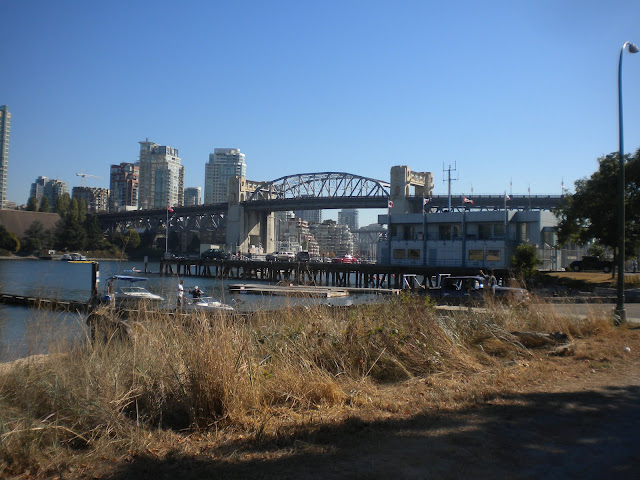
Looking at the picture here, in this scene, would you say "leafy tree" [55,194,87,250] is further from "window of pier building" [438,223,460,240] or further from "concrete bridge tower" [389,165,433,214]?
"window of pier building" [438,223,460,240]

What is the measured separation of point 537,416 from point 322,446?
257cm

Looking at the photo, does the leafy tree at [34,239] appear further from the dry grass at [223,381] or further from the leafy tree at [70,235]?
the dry grass at [223,381]

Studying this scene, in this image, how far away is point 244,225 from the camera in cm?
13688

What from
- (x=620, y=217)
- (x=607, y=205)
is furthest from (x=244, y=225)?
(x=620, y=217)

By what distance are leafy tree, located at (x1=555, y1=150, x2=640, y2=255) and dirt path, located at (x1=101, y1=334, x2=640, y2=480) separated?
31.2 m

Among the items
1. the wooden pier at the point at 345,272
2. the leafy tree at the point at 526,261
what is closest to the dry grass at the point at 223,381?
the wooden pier at the point at 345,272

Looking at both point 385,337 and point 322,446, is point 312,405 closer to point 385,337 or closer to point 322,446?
point 322,446

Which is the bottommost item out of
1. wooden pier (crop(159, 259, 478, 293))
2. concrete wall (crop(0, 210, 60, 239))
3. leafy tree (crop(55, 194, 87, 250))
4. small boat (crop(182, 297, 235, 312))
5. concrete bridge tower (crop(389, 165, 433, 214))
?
wooden pier (crop(159, 259, 478, 293))

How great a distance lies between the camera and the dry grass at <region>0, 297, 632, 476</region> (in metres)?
4.72

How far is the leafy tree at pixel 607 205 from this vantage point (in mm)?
32906

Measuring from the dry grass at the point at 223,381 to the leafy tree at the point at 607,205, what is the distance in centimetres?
2919

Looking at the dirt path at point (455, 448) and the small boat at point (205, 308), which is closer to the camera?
the dirt path at point (455, 448)

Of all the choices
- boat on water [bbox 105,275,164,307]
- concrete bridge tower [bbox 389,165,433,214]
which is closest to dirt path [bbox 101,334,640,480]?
boat on water [bbox 105,275,164,307]

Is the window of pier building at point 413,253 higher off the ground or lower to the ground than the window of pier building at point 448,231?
lower
